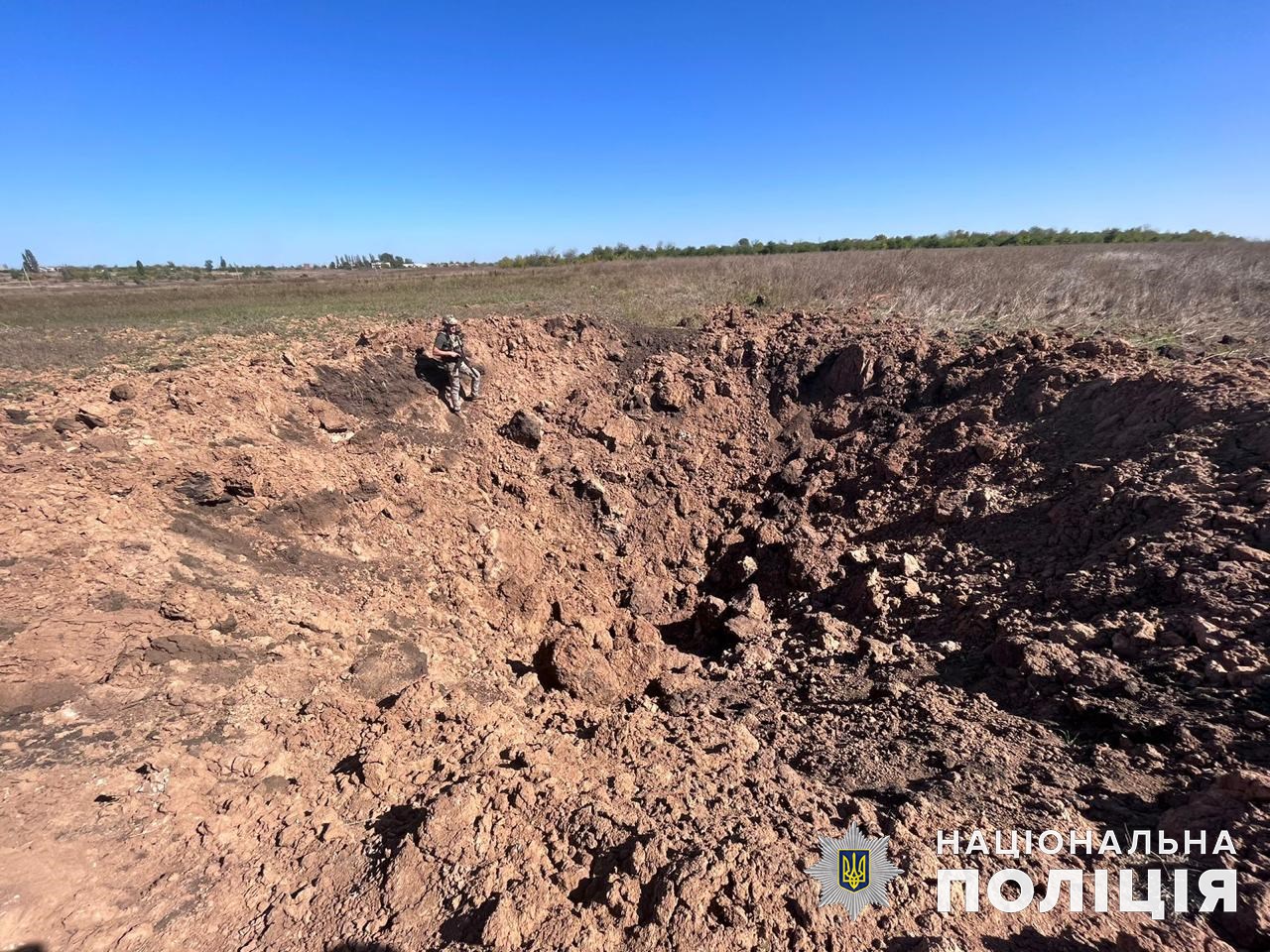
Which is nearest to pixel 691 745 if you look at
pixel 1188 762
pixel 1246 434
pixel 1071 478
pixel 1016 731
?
pixel 1016 731

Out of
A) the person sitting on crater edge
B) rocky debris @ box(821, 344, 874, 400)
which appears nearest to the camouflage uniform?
the person sitting on crater edge

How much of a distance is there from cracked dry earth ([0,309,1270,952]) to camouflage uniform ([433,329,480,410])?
0.39 meters

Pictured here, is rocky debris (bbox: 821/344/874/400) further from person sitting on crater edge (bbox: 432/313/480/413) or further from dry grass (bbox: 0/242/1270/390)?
person sitting on crater edge (bbox: 432/313/480/413)

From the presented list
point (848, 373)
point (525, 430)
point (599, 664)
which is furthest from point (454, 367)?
point (848, 373)

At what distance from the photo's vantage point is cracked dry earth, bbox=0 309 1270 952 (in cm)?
259

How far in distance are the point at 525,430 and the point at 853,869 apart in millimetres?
6762

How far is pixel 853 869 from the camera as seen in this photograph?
2.61 m

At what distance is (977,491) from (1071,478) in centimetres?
87

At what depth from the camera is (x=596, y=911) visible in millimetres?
2475

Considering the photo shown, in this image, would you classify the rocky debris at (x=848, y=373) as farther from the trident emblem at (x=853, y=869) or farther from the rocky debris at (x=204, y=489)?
the rocky debris at (x=204, y=489)

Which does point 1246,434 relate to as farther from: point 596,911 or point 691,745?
point 596,911

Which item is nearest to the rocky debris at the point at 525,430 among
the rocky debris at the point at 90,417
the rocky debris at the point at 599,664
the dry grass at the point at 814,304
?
the rocky debris at the point at 599,664

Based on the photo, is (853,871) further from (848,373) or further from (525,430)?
(848,373)

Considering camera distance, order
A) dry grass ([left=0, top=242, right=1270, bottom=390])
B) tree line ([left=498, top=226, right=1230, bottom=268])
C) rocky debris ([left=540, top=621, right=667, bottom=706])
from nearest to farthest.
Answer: rocky debris ([left=540, top=621, right=667, bottom=706]), dry grass ([left=0, top=242, right=1270, bottom=390]), tree line ([left=498, top=226, right=1230, bottom=268])
